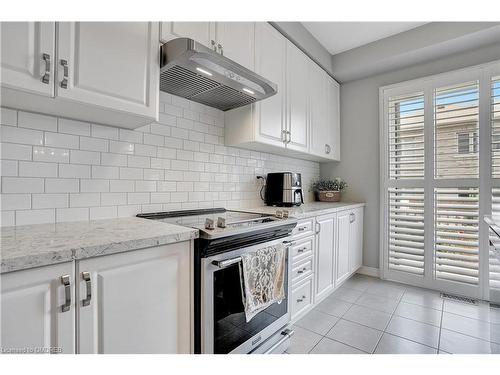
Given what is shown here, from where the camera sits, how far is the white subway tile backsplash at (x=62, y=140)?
4.22 ft

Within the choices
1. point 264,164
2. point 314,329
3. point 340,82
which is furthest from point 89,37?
point 340,82

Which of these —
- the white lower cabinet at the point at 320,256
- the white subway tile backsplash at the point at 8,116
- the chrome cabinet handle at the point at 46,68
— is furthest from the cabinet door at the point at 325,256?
the white subway tile backsplash at the point at 8,116

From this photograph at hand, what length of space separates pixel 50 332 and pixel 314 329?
1.74 metres

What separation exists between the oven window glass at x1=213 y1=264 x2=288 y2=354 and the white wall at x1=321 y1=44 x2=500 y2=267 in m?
2.27

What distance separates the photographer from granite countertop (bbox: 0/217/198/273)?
2.46 feet

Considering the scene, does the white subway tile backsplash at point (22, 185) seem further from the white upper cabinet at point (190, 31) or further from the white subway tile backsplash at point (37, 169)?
the white upper cabinet at point (190, 31)

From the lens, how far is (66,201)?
1331 millimetres

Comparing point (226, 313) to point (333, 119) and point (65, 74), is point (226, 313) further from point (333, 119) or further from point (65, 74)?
point (333, 119)

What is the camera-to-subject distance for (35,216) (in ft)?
4.05

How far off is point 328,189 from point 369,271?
1156mm

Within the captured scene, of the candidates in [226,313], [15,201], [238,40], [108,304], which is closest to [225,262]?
[226,313]

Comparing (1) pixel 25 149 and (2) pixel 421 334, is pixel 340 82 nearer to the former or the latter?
(2) pixel 421 334

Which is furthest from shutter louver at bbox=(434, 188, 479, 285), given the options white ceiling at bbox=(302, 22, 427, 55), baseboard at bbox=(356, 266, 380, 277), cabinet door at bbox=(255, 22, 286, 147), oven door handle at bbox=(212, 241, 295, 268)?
oven door handle at bbox=(212, 241, 295, 268)

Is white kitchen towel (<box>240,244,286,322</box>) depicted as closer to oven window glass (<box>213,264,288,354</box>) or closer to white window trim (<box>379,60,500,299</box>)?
oven window glass (<box>213,264,288,354</box>)
